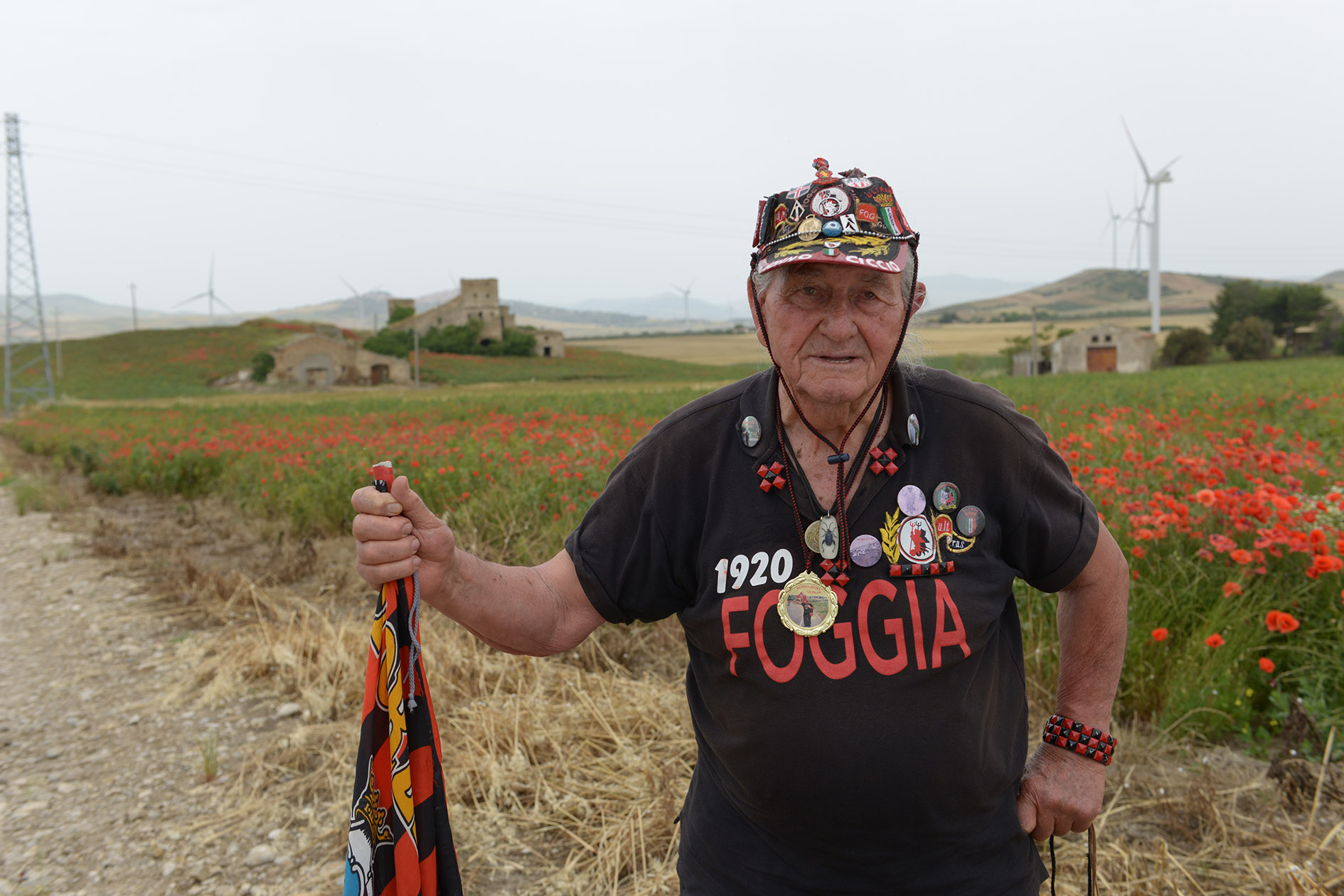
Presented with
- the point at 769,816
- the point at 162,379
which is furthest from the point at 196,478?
the point at 162,379

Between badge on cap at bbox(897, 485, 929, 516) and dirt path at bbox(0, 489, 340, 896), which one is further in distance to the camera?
dirt path at bbox(0, 489, 340, 896)

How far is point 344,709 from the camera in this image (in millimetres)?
4266

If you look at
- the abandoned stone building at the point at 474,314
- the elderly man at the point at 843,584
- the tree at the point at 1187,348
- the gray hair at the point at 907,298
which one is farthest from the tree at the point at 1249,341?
the elderly man at the point at 843,584

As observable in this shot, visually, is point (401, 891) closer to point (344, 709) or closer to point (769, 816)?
point (769, 816)

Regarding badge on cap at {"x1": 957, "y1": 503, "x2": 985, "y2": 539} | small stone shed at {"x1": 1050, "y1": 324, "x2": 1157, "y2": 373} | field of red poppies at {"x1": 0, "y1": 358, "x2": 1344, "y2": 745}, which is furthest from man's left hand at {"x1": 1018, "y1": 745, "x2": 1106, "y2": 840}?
small stone shed at {"x1": 1050, "y1": 324, "x2": 1157, "y2": 373}

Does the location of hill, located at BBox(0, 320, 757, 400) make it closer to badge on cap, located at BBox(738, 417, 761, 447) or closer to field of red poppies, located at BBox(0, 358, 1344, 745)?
field of red poppies, located at BBox(0, 358, 1344, 745)

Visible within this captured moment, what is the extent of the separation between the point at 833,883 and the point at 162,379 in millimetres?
55446

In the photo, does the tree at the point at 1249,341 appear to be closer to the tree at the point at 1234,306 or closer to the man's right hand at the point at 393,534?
the tree at the point at 1234,306

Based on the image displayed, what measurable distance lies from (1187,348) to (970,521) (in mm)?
57950

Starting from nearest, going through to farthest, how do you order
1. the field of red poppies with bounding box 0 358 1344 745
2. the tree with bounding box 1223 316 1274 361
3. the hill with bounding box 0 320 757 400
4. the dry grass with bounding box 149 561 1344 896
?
the dry grass with bounding box 149 561 1344 896, the field of red poppies with bounding box 0 358 1344 745, the hill with bounding box 0 320 757 400, the tree with bounding box 1223 316 1274 361

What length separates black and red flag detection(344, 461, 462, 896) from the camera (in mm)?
1687

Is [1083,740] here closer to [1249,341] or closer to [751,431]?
[751,431]

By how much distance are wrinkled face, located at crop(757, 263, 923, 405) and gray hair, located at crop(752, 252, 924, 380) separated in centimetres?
2

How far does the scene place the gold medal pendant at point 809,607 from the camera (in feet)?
5.38
